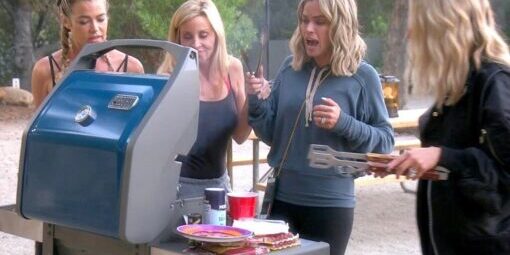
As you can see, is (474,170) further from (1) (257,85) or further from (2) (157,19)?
(2) (157,19)

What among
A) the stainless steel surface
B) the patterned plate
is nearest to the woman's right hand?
the patterned plate

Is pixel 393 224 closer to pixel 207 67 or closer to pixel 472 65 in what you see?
pixel 207 67

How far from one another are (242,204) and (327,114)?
0.47m

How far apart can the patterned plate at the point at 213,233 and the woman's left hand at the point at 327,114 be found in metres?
0.61

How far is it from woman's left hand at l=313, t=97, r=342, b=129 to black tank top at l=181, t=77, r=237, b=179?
404mm

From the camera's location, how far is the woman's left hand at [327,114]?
2529mm


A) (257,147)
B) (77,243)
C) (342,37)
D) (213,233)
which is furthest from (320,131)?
(257,147)

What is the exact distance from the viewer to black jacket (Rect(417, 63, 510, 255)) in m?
2.02

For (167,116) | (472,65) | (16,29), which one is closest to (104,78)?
(167,116)

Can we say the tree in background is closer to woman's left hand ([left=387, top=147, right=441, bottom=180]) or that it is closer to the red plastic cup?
the red plastic cup

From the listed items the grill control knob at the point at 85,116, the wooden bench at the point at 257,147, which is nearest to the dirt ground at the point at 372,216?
the wooden bench at the point at 257,147

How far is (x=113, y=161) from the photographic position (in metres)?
1.95

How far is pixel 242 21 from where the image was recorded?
12.8m

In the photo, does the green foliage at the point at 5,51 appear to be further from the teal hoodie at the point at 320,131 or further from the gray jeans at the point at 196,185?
the teal hoodie at the point at 320,131
